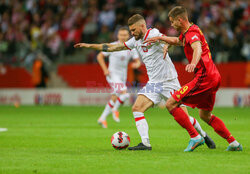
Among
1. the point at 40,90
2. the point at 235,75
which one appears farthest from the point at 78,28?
the point at 235,75

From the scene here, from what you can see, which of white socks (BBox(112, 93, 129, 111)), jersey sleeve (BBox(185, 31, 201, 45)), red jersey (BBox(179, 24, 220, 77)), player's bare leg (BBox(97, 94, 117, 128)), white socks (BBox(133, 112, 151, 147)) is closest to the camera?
jersey sleeve (BBox(185, 31, 201, 45))

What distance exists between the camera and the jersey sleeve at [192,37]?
25.4 ft

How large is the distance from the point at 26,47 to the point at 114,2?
5014 mm

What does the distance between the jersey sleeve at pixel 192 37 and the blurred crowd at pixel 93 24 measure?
12.9 m

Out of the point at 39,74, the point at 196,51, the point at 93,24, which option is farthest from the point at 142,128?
the point at 39,74

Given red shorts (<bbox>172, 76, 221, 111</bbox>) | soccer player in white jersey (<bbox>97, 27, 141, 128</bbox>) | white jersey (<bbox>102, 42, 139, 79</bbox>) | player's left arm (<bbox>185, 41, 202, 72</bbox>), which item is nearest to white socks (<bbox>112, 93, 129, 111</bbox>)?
soccer player in white jersey (<bbox>97, 27, 141, 128</bbox>)

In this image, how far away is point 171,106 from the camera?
26.3ft

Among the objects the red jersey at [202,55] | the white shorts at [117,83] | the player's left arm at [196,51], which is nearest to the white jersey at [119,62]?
the white shorts at [117,83]

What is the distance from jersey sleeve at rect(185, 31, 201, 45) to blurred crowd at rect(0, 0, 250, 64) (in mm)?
12940

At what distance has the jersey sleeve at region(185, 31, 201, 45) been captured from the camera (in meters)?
7.74

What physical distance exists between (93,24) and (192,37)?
17.6 m

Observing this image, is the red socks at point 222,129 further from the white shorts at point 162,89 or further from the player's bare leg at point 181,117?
the white shorts at point 162,89

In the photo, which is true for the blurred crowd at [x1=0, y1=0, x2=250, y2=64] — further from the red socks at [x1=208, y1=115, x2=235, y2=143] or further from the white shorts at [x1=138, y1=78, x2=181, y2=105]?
the red socks at [x1=208, y1=115, x2=235, y2=143]

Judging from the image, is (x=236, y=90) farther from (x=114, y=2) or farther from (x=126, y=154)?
(x=126, y=154)
